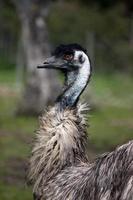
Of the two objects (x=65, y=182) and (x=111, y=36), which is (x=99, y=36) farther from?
(x=65, y=182)

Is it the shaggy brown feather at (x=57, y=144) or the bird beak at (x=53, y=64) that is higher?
the bird beak at (x=53, y=64)

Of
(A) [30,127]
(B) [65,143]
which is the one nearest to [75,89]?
(B) [65,143]

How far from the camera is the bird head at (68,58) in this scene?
6754mm

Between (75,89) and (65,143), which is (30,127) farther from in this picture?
(65,143)

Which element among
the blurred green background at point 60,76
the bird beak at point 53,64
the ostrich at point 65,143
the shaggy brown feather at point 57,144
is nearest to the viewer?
the ostrich at point 65,143

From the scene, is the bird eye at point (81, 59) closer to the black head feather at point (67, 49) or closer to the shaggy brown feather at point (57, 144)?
the black head feather at point (67, 49)

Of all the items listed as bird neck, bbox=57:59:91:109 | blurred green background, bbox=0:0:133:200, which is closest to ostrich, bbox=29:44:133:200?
bird neck, bbox=57:59:91:109

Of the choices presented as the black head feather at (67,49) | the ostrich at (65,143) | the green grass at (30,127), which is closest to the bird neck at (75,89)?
the ostrich at (65,143)

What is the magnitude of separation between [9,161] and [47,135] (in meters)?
5.74

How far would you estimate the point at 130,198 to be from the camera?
5.28 meters

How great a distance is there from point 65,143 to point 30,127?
10131mm

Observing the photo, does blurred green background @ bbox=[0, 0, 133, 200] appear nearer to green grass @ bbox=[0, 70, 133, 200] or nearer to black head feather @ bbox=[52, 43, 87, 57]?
green grass @ bbox=[0, 70, 133, 200]

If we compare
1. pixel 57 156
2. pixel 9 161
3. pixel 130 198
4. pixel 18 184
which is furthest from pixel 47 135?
pixel 9 161

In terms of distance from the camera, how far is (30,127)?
16.6 meters
